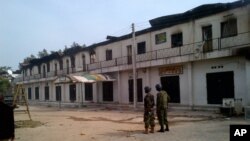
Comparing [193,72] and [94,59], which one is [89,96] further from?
[193,72]

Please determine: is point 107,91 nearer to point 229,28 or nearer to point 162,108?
point 229,28

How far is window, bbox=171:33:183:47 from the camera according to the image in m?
24.5

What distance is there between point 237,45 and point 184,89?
227 inches

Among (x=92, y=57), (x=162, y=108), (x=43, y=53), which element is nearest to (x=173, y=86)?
(x=92, y=57)

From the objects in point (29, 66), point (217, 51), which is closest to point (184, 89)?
point (217, 51)

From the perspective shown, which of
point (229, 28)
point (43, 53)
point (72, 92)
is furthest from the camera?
point (43, 53)

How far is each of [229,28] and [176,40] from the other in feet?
16.2

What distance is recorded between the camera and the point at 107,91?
33031 mm

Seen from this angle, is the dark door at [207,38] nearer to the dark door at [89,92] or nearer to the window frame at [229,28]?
the window frame at [229,28]

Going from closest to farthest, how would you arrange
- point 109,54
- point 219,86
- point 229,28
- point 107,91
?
point 229,28 → point 219,86 → point 107,91 → point 109,54

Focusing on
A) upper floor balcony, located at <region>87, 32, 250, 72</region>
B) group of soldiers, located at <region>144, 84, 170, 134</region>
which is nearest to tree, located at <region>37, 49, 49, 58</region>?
upper floor balcony, located at <region>87, 32, 250, 72</region>

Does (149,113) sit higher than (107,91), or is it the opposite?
(107,91)

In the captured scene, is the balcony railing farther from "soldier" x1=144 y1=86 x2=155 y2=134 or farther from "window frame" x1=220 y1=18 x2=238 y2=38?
"soldier" x1=144 y1=86 x2=155 y2=134

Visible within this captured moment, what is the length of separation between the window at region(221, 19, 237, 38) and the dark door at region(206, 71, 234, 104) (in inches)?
94.3
